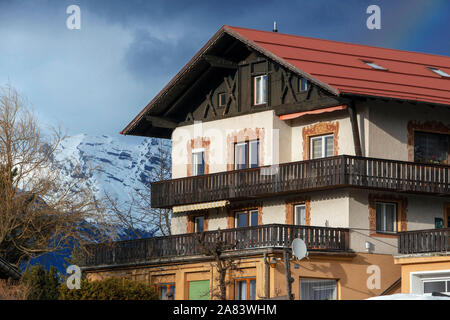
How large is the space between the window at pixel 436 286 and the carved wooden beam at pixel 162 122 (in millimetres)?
14536

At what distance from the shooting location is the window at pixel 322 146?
133 feet

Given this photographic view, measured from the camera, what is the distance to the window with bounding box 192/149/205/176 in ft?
148

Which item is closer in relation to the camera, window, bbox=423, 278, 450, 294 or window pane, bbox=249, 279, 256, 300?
window, bbox=423, 278, 450, 294

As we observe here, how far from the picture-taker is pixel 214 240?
40344 millimetres

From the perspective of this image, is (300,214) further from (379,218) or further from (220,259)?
(220,259)

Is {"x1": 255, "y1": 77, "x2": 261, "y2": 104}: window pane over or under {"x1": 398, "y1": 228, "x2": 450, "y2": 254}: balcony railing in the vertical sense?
over

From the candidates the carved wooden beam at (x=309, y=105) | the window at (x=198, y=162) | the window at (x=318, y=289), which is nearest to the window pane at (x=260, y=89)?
the carved wooden beam at (x=309, y=105)

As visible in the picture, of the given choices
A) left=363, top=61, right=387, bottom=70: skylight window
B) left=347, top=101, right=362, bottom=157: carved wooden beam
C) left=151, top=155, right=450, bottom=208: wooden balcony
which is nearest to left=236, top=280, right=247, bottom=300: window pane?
left=151, top=155, right=450, bottom=208: wooden balcony

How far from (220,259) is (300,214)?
401cm

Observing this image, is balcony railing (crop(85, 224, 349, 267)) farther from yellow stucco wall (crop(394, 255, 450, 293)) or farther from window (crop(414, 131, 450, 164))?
window (crop(414, 131, 450, 164))

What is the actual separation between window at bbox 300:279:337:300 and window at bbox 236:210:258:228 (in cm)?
519

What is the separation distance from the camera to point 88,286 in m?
37.5

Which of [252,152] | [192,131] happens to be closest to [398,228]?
[252,152]
